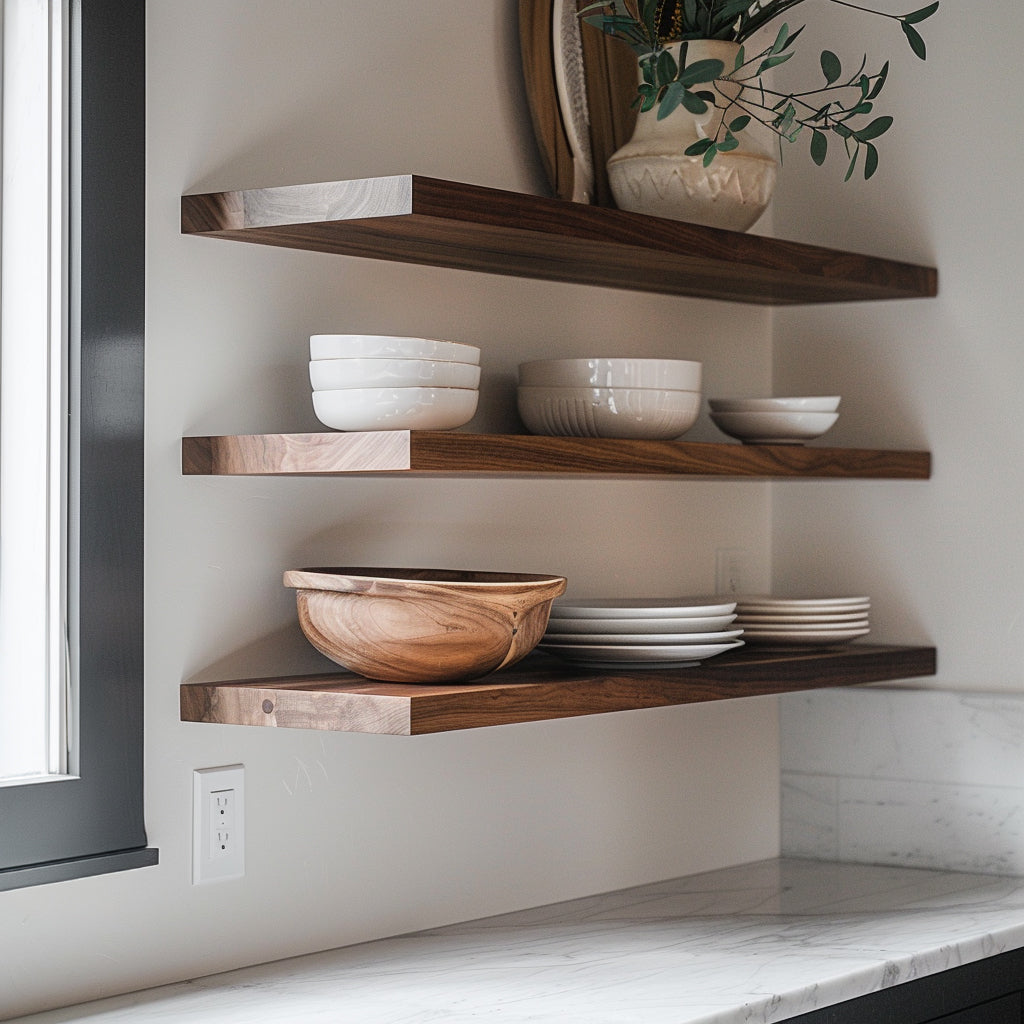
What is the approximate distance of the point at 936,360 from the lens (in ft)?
7.86

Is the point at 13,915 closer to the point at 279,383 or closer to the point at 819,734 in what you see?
the point at 279,383

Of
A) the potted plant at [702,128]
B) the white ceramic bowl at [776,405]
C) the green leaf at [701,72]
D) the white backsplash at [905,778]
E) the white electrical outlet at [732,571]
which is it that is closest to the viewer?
the green leaf at [701,72]

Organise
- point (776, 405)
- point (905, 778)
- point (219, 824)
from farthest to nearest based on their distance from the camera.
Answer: point (905, 778) → point (776, 405) → point (219, 824)

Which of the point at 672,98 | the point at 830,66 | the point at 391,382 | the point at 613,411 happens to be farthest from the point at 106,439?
the point at 830,66

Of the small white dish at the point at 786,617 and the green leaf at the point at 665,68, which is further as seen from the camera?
the small white dish at the point at 786,617

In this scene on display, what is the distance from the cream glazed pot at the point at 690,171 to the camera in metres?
2.00

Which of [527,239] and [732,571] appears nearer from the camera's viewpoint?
[527,239]

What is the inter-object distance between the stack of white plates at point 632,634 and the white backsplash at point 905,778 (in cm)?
58

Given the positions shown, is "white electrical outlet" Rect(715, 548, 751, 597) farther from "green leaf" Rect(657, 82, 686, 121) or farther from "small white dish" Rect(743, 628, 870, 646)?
"green leaf" Rect(657, 82, 686, 121)

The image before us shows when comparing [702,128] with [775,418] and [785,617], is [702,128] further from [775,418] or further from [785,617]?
[785,617]

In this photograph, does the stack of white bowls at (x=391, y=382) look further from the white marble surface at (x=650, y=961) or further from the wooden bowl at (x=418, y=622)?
the white marble surface at (x=650, y=961)

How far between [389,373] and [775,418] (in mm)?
721

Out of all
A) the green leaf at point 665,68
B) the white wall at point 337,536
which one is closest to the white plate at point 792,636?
the white wall at point 337,536

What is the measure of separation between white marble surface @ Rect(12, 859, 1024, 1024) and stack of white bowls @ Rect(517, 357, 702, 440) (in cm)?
64
